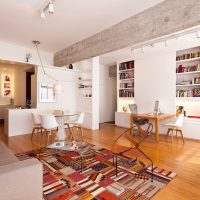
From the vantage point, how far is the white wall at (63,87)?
231 inches

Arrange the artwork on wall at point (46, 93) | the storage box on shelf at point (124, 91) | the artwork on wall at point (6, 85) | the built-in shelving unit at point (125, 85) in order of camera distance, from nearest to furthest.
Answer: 1. the artwork on wall at point (46, 93)
2. the storage box on shelf at point (124, 91)
3. the built-in shelving unit at point (125, 85)
4. the artwork on wall at point (6, 85)

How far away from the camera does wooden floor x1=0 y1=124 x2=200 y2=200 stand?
2201 millimetres

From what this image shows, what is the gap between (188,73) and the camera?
5301 mm

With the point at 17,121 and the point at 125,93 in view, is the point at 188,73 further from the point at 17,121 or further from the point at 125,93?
the point at 17,121

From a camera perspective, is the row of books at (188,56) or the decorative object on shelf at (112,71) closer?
the row of books at (188,56)

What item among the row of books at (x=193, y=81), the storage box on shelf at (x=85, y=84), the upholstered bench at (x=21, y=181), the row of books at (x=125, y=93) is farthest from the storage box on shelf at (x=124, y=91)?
the upholstered bench at (x=21, y=181)

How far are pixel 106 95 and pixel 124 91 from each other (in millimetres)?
1314

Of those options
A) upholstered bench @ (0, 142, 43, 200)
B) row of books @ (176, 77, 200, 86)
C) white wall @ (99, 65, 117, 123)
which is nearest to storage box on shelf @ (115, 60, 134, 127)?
white wall @ (99, 65, 117, 123)

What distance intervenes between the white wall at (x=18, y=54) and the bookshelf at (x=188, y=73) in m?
4.79

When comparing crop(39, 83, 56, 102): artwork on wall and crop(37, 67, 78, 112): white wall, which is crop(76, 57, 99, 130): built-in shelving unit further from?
crop(39, 83, 56, 102): artwork on wall

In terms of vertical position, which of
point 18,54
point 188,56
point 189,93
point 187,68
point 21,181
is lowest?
point 21,181

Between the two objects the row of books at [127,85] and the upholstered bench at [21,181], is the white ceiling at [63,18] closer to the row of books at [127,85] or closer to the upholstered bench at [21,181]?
the upholstered bench at [21,181]

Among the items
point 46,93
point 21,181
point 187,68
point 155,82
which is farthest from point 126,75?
point 21,181

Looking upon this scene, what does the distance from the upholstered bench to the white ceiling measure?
2.83 metres
